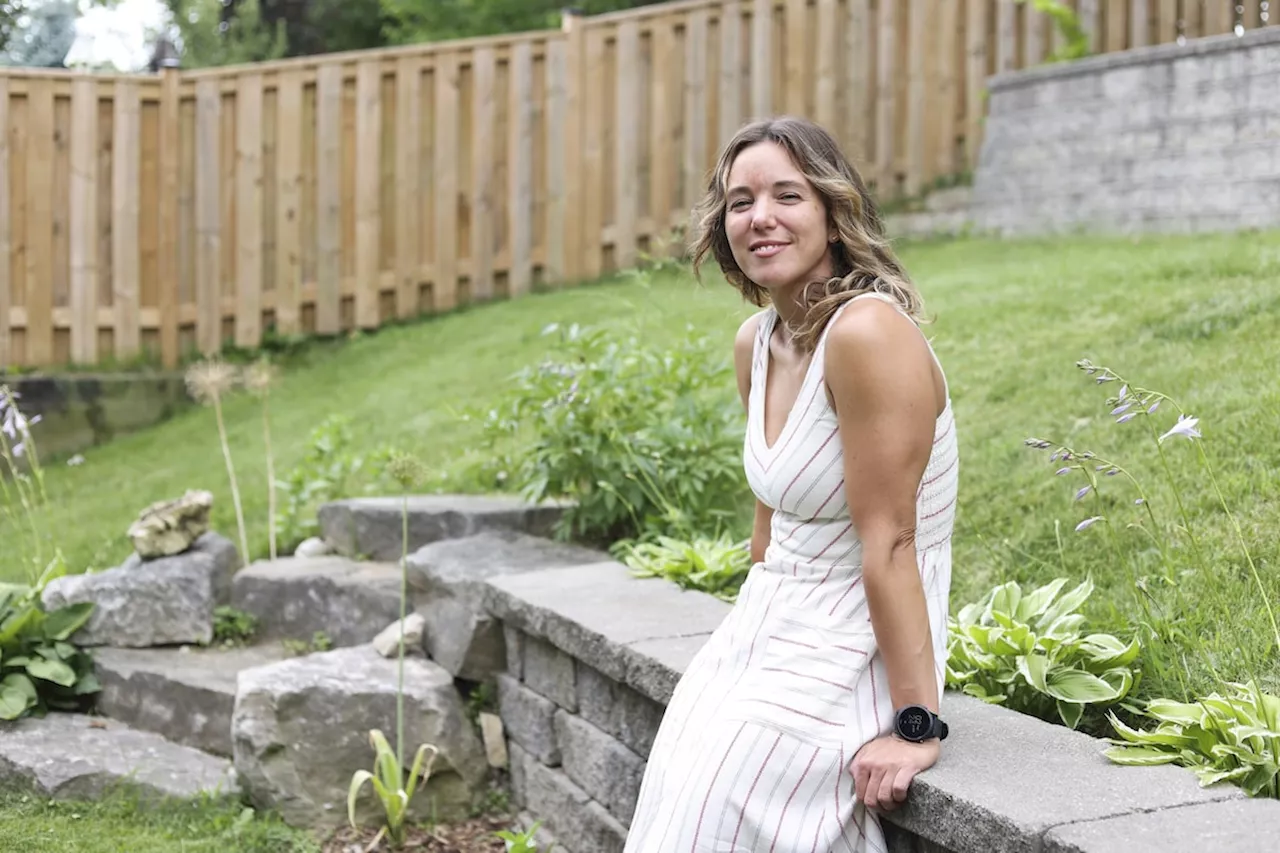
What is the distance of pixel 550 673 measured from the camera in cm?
371

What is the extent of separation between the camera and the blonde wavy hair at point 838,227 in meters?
2.37

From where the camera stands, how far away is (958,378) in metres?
4.93

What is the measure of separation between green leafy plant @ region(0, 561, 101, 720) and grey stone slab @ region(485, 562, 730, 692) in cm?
137

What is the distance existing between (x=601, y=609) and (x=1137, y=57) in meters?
5.67

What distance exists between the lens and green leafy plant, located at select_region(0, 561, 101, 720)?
4117 mm

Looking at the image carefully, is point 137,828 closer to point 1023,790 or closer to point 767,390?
point 767,390

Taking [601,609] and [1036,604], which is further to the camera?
[601,609]

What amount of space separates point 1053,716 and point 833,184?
43.3 inches

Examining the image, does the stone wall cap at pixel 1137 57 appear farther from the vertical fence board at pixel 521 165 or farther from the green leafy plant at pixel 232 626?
the green leafy plant at pixel 232 626

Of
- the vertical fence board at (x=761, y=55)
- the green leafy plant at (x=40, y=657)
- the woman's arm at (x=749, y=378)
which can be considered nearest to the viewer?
the woman's arm at (x=749, y=378)

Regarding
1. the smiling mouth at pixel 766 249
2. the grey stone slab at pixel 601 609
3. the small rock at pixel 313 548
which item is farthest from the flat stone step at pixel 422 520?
the smiling mouth at pixel 766 249

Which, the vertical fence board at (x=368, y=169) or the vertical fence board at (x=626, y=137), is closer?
the vertical fence board at (x=368, y=169)

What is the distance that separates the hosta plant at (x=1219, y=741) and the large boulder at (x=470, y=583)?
6.92 ft

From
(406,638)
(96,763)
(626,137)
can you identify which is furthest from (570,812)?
(626,137)
